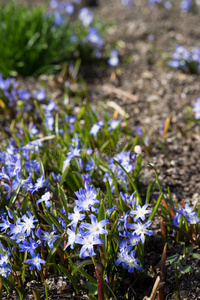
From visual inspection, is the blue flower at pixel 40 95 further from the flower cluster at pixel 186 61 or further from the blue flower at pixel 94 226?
A: the blue flower at pixel 94 226

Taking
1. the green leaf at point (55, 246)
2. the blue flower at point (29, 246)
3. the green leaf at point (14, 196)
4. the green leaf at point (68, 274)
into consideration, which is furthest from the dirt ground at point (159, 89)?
the green leaf at point (14, 196)

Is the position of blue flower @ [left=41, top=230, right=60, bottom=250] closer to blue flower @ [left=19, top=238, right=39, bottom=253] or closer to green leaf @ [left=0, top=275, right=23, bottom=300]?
blue flower @ [left=19, top=238, right=39, bottom=253]

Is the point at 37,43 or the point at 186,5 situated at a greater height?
the point at 37,43

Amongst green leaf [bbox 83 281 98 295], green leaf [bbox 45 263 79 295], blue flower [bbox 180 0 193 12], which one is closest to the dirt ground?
blue flower [bbox 180 0 193 12]

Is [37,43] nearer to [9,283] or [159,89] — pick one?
[159,89]

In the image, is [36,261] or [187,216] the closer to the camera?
[36,261]

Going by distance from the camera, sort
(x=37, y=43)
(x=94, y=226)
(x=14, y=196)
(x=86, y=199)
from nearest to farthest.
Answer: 1. (x=94, y=226)
2. (x=86, y=199)
3. (x=14, y=196)
4. (x=37, y=43)

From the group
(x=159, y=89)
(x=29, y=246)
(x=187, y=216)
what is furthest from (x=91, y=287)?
(x=159, y=89)

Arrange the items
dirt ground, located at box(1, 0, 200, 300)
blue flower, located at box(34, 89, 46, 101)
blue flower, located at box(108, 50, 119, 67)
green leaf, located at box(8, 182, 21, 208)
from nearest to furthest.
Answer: green leaf, located at box(8, 182, 21, 208)
dirt ground, located at box(1, 0, 200, 300)
blue flower, located at box(34, 89, 46, 101)
blue flower, located at box(108, 50, 119, 67)

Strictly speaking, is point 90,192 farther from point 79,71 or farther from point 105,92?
point 79,71
